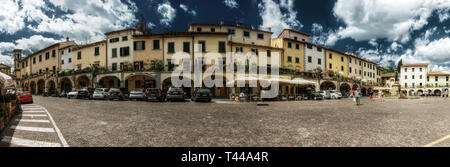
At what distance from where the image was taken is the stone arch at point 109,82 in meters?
29.4

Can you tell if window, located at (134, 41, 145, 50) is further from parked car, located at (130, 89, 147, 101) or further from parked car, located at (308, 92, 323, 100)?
parked car, located at (308, 92, 323, 100)

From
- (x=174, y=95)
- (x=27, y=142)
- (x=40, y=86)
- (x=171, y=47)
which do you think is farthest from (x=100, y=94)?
(x=40, y=86)

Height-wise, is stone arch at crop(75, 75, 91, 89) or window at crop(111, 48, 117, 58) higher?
window at crop(111, 48, 117, 58)

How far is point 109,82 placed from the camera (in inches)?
1214

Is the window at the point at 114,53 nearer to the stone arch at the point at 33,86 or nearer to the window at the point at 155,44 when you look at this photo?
the window at the point at 155,44

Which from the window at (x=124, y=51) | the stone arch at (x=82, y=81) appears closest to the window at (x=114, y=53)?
the window at (x=124, y=51)

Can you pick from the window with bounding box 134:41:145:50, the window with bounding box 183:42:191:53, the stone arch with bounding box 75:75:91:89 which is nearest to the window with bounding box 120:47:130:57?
the window with bounding box 134:41:145:50

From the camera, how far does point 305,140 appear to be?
182 inches

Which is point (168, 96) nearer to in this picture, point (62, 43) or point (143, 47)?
point (143, 47)

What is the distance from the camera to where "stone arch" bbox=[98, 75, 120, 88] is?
29422mm

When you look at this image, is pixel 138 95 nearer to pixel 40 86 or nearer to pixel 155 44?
pixel 155 44

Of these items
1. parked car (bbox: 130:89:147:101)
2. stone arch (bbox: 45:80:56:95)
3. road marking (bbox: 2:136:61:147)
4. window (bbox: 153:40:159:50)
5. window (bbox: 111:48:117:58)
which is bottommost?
road marking (bbox: 2:136:61:147)

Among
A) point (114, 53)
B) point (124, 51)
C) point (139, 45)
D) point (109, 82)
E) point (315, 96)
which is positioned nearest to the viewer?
point (315, 96)
